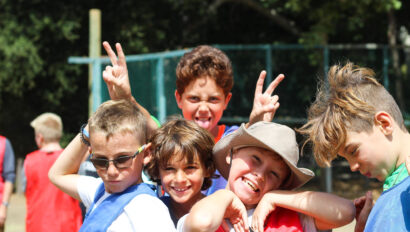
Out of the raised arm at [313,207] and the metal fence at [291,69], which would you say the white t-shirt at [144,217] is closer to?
the raised arm at [313,207]

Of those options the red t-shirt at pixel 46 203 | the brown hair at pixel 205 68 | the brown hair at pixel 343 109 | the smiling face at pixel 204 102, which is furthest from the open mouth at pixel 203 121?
the red t-shirt at pixel 46 203

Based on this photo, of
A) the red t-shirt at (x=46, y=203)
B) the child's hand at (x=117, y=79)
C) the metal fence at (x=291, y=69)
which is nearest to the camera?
the child's hand at (x=117, y=79)

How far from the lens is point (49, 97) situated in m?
12.8

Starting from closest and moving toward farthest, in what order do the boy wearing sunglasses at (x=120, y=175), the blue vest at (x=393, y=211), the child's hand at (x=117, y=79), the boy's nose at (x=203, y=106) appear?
1. the blue vest at (x=393, y=211)
2. the boy wearing sunglasses at (x=120, y=175)
3. the child's hand at (x=117, y=79)
4. the boy's nose at (x=203, y=106)

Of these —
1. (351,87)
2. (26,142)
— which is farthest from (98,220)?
(26,142)

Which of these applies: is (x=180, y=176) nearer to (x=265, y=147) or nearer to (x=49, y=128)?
(x=265, y=147)

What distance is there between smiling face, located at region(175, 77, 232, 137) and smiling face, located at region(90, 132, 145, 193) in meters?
0.68

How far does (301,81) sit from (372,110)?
8.27 m

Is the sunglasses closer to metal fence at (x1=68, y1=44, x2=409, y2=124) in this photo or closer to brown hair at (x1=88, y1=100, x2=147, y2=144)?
brown hair at (x1=88, y1=100, x2=147, y2=144)

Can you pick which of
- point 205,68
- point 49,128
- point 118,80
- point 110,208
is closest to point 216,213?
point 110,208

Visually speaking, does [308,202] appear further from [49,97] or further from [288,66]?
[49,97]

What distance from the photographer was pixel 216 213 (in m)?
2.25

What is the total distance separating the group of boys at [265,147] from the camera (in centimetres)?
223

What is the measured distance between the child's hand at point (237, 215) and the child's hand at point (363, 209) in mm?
489
